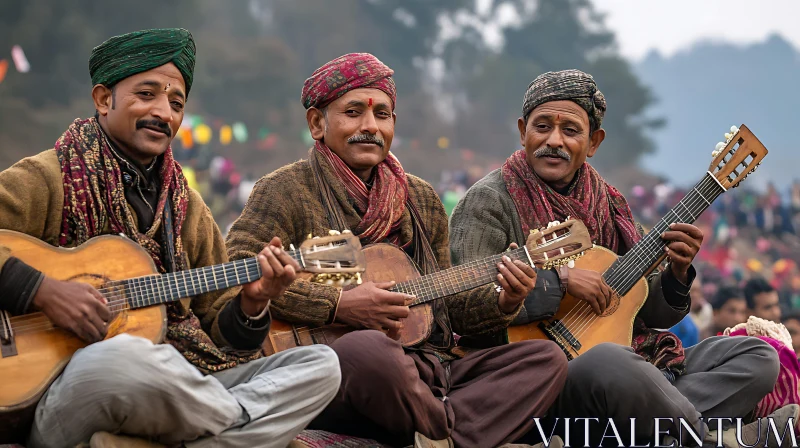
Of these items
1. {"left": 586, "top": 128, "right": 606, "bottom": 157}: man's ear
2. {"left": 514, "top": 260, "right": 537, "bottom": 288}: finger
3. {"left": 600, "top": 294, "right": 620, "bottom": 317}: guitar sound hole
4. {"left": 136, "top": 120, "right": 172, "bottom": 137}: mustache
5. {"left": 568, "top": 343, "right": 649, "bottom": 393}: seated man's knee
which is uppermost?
{"left": 136, "top": 120, "right": 172, "bottom": 137}: mustache

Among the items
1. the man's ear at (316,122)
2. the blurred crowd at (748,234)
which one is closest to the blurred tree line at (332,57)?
the blurred crowd at (748,234)

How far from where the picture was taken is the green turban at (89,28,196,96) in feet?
14.3

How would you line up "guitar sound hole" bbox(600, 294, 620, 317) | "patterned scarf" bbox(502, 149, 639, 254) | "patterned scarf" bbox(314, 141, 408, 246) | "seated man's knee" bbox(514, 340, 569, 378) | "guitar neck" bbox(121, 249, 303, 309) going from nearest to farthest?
1. "guitar neck" bbox(121, 249, 303, 309)
2. "seated man's knee" bbox(514, 340, 569, 378)
3. "patterned scarf" bbox(314, 141, 408, 246)
4. "guitar sound hole" bbox(600, 294, 620, 317)
5. "patterned scarf" bbox(502, 149, 639, 254)

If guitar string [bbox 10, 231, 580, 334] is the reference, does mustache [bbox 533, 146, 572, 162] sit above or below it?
above

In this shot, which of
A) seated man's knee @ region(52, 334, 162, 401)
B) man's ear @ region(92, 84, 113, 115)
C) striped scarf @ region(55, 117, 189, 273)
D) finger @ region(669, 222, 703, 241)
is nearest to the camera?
seated man's knee @ region(52, 334, 162, 401)

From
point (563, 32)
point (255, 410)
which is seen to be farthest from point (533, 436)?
point (563, 32)

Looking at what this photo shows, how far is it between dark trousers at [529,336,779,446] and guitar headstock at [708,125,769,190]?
929 mm

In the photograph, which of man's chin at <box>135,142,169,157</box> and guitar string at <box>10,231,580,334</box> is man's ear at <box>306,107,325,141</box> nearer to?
man's chin at <box>135,142,169,157</box>

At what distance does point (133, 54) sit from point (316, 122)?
1.15 metres

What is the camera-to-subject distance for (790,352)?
5.61 m

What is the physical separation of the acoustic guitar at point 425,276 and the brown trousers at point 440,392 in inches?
8.7

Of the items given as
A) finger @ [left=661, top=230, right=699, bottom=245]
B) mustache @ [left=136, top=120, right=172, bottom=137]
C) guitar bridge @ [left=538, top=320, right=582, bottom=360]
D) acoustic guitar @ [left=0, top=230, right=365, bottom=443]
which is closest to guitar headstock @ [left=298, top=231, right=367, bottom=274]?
acoustic guitar @ [left=0, top=230, right=365, bottom=443]

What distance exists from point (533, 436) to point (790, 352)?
171cm

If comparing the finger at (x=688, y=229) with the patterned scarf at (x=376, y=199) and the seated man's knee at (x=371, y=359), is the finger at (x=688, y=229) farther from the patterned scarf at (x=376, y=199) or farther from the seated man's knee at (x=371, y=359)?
the seated man's knee at (x=371, y=359)
